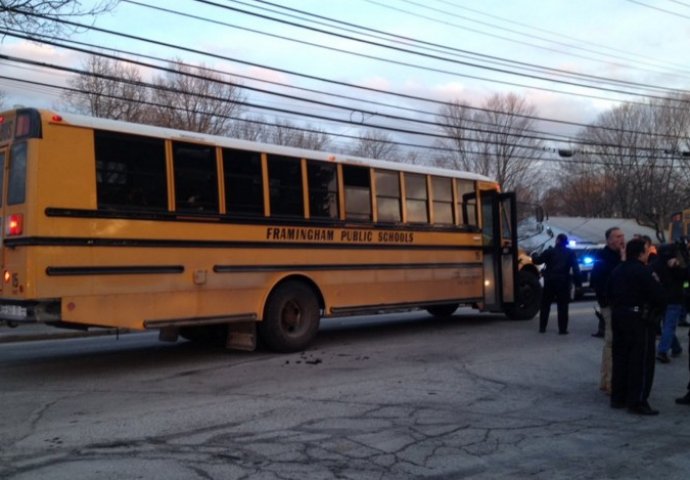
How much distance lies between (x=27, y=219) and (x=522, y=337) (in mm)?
8166

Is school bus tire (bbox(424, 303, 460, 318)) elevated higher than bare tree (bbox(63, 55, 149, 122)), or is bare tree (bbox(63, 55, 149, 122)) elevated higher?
bare tree (bbox(63, 55, 149, 122))

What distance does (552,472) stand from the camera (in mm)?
4949

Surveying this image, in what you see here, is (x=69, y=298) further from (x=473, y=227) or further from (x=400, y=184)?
(x=473, y=227)

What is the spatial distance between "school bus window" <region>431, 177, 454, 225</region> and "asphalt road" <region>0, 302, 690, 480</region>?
9.15 feet

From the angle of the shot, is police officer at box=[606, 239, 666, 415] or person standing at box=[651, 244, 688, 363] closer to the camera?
police officer at box=[606, 239, 666, 415]

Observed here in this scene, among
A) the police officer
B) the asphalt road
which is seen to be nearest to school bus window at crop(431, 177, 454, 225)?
the asphalt road

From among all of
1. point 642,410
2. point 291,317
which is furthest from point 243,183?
point 642,410

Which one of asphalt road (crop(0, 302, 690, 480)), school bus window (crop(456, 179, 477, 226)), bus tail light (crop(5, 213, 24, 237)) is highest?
school bus window (crop(456, 179, 477, 226))

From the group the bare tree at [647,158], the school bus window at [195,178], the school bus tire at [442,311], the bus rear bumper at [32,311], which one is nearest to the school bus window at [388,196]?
the school bus window at [195,178]

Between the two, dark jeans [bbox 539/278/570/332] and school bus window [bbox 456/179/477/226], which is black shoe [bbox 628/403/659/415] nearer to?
dark jeans [bbox 539/278/570/332]

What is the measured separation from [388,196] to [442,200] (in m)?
1.52

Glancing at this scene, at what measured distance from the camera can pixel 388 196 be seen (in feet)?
37.5

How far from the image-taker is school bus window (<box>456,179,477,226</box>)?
42.4 feet

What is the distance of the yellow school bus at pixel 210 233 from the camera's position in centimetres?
768
